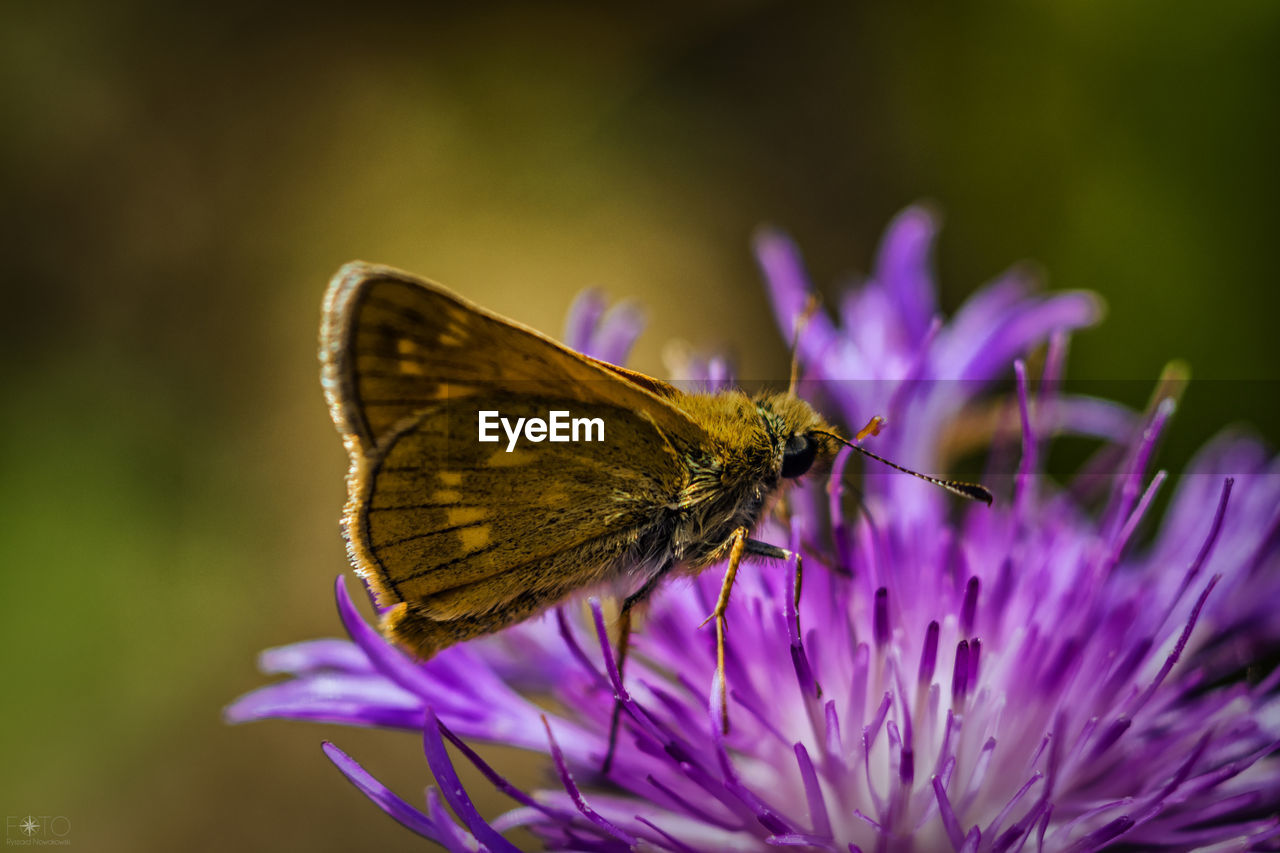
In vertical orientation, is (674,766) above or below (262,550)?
below

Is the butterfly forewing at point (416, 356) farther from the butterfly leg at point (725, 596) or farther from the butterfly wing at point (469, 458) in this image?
the butterfly leg at point (725, 596)

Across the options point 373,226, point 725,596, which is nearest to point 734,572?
point 725,596

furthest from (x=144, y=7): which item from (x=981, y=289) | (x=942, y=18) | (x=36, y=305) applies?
(x=981, y=289)

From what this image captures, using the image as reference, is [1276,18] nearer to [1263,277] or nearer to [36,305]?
[1263,277]

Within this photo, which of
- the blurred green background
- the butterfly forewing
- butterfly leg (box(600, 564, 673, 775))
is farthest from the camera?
the blurred green background

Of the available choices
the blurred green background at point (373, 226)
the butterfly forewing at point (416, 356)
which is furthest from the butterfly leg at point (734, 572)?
the blurred green background at point (373, 226)

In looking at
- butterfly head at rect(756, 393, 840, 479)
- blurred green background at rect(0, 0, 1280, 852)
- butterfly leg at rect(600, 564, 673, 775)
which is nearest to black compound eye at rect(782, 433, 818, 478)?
butterfly head at rect(756, 393, 840, 479)

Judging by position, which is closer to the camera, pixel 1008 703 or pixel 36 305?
pixel 1008 703

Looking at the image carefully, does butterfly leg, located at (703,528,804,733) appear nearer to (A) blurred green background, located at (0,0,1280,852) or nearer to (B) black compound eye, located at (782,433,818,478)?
Result: (B) black compound eye, located at (782,433,818,478)
